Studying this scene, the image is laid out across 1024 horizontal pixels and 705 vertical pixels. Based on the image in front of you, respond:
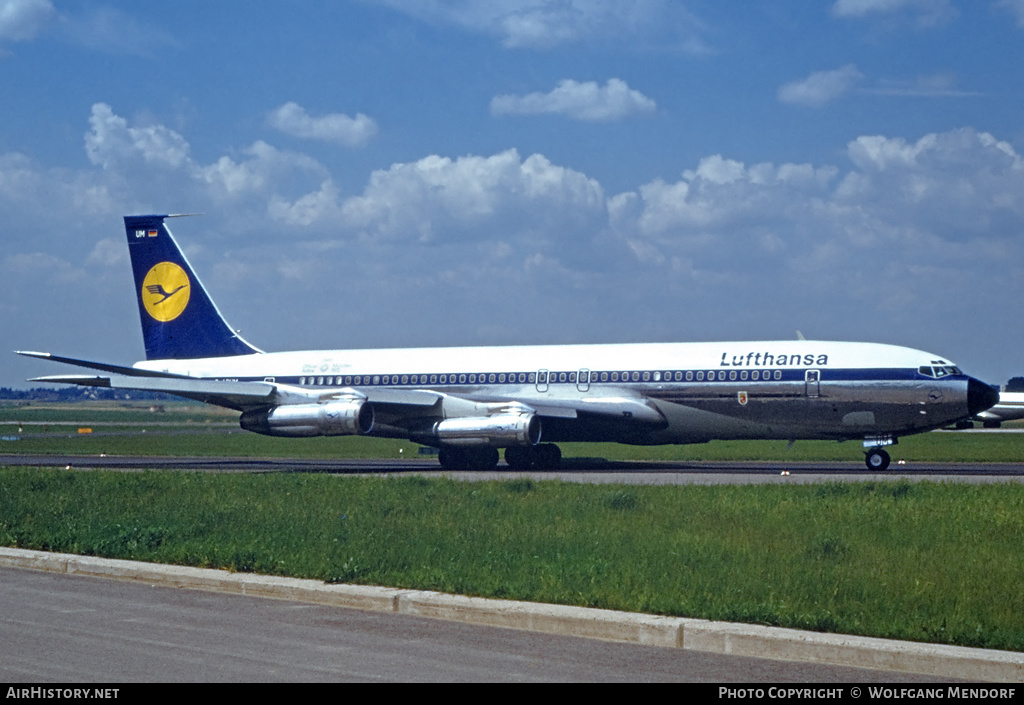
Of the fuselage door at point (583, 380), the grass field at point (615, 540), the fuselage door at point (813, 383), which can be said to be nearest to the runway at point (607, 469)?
the fuselage door at point (813, 383)

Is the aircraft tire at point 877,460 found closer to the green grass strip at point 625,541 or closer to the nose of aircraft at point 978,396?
the nose of aircraft at point 978,396

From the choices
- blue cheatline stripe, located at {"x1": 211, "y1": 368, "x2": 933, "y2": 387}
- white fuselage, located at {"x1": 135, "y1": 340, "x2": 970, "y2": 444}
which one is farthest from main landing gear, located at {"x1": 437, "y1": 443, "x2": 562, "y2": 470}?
blue cheatline stripe, located at {"x1": 211, "y1": 368, "x2": 933, "y2": 387}

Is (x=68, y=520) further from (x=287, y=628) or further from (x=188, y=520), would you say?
(x=287, y=628)

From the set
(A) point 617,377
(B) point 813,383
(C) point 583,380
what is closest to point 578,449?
(C) point 583,380

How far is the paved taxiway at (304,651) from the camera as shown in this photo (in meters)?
7.52

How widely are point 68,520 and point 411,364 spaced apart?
62.1ft

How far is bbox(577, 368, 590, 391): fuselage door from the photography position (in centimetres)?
3148

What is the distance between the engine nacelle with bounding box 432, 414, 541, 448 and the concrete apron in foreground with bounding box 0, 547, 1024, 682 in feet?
56.9

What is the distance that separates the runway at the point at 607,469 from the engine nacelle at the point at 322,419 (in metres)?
1.08

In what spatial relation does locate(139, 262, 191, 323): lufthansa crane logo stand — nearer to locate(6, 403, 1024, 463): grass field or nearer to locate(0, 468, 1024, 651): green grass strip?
locate(6, 403, 1024, 463): grass field

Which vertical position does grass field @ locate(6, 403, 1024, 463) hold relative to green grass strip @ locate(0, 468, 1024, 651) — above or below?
below

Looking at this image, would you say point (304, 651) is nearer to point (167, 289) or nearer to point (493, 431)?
point (493, 431)

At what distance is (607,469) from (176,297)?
15626 mm
